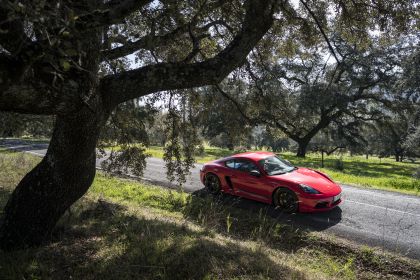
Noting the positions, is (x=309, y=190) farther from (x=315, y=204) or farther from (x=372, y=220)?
(x=372, y=220)

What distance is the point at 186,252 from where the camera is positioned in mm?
4922

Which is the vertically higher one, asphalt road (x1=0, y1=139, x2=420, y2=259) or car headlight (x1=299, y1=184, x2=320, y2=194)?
car headlight (x1=299, y1=184, x2=320, y2=194)

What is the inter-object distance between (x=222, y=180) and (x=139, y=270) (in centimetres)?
593

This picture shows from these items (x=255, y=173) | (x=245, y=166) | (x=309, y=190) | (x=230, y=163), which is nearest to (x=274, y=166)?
(x=255, y=173)

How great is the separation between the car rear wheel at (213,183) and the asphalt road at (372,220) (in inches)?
25.9

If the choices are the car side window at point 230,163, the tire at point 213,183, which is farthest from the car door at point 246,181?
the tire at point 213,183

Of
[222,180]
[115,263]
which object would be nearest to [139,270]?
[115,263]

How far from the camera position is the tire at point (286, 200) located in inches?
332

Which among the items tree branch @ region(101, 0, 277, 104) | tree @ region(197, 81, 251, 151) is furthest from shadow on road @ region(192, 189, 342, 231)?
tree branch @ region(101, 0, 277, 104)

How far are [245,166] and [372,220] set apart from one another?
354 centimetres

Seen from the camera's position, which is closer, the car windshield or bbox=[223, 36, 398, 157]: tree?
the car windshield

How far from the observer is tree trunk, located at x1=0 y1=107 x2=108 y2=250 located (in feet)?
15.4

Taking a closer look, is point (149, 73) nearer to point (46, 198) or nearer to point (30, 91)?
point (30, 91)

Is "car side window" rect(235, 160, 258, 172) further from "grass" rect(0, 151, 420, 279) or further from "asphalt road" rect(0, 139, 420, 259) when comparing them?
"grass" rect(0, 151, 420, 279)
